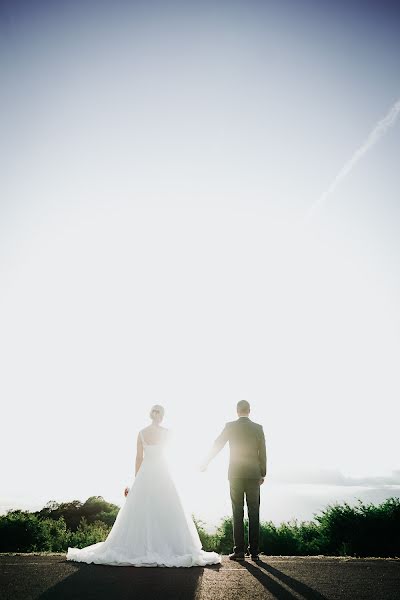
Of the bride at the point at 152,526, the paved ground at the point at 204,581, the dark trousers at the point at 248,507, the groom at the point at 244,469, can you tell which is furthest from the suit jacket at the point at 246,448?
the paved ground at the point at 204,581

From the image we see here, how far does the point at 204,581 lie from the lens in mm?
5566

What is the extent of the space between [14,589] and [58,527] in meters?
9.90

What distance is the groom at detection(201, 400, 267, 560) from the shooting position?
8258mm

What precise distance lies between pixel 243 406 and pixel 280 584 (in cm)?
383

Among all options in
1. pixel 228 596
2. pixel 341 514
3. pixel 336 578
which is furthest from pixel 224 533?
pixel 228 596

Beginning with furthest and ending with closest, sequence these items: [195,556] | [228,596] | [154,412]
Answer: [154,412]
[195,556]
[228,596]

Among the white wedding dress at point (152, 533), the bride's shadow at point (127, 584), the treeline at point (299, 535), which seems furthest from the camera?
the treeline at point (299, 535)

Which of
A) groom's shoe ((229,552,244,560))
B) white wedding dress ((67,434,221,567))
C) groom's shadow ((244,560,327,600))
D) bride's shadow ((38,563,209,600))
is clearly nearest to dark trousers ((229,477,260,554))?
groom's shoe ((229,552,244,560))

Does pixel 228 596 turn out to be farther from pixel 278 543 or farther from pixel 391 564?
pixel 278 543

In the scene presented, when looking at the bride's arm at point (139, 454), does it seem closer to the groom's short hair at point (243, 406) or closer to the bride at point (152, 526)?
the bride at point (152, 526)

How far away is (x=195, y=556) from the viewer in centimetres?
694

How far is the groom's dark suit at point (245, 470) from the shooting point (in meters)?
8.27

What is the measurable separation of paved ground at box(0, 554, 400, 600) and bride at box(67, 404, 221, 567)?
0.87 feet

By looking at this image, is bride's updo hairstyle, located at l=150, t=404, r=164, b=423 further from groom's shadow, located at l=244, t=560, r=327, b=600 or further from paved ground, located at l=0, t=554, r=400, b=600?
groom's shadow, located at l=244, t=560, r=327, b=600
